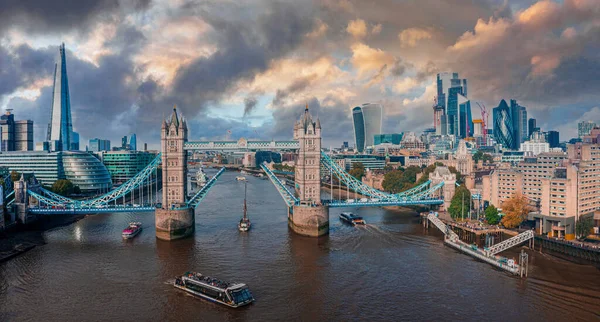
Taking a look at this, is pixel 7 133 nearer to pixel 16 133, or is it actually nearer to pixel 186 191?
pixel 16 133

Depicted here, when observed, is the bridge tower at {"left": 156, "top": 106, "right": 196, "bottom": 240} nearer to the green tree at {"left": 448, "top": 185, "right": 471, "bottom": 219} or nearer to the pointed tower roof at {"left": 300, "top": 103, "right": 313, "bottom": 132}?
the pointed tower roof at {"left": 300, "top": 103, "right": 313, "bottom": 132}

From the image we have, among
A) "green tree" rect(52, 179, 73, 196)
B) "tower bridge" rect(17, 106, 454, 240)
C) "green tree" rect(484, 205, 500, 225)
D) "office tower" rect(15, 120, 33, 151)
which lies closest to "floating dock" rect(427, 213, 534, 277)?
"green tree" rect(484, 205, 500, 225)

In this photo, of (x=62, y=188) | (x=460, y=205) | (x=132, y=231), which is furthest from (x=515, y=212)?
(x=62, y=188)

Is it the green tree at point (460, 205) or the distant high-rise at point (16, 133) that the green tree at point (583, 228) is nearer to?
the green tree at point (460, 205)

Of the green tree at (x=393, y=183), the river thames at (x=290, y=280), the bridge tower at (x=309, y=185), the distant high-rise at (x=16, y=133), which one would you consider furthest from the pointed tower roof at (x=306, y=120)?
the distant high-rise at (x=16, y=133)

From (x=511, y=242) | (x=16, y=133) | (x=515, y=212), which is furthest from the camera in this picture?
(x=16, y=133)

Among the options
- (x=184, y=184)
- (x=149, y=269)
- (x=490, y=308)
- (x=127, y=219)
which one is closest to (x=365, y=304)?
(x=490, y=308)

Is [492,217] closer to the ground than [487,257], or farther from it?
farther from it
